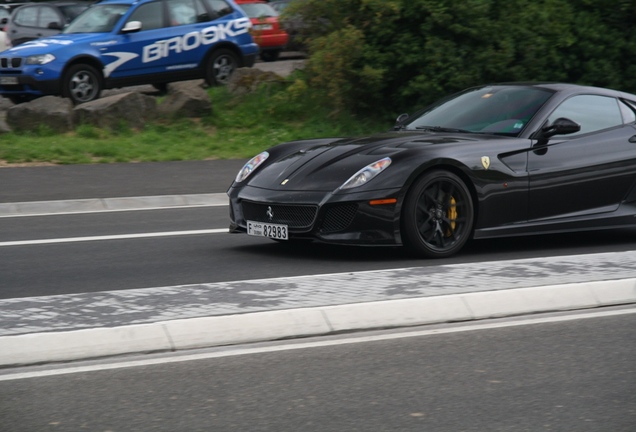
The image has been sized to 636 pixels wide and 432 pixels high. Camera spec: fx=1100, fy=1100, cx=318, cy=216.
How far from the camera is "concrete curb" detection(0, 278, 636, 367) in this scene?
5.34 metres

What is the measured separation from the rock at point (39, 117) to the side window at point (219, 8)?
168 inches

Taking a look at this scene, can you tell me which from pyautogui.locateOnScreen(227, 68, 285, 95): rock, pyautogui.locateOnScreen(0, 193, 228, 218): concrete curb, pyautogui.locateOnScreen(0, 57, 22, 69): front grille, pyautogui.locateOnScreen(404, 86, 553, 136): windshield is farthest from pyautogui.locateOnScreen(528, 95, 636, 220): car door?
pyautogui.locateOnScreen(0, 57, 22, 69): front grille

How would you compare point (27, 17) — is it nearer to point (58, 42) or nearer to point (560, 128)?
point (58, 42)

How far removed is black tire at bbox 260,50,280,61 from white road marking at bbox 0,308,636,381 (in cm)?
2184

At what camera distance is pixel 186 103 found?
17328mm

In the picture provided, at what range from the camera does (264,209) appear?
823 cm

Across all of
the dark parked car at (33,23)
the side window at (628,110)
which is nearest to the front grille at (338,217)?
the side window at (628,110)

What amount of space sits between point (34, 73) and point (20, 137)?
78.7 inches

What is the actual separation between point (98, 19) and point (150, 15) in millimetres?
894

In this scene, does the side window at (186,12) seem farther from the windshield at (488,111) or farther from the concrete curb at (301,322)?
the concrete curb at (301,322)

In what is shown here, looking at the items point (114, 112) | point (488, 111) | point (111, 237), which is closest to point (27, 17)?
point (114, 112)

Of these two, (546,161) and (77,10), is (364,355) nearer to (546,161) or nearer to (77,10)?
(546,161)

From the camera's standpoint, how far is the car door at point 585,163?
859 cm

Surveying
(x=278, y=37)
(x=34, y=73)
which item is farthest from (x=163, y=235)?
(x=278, y=37)
